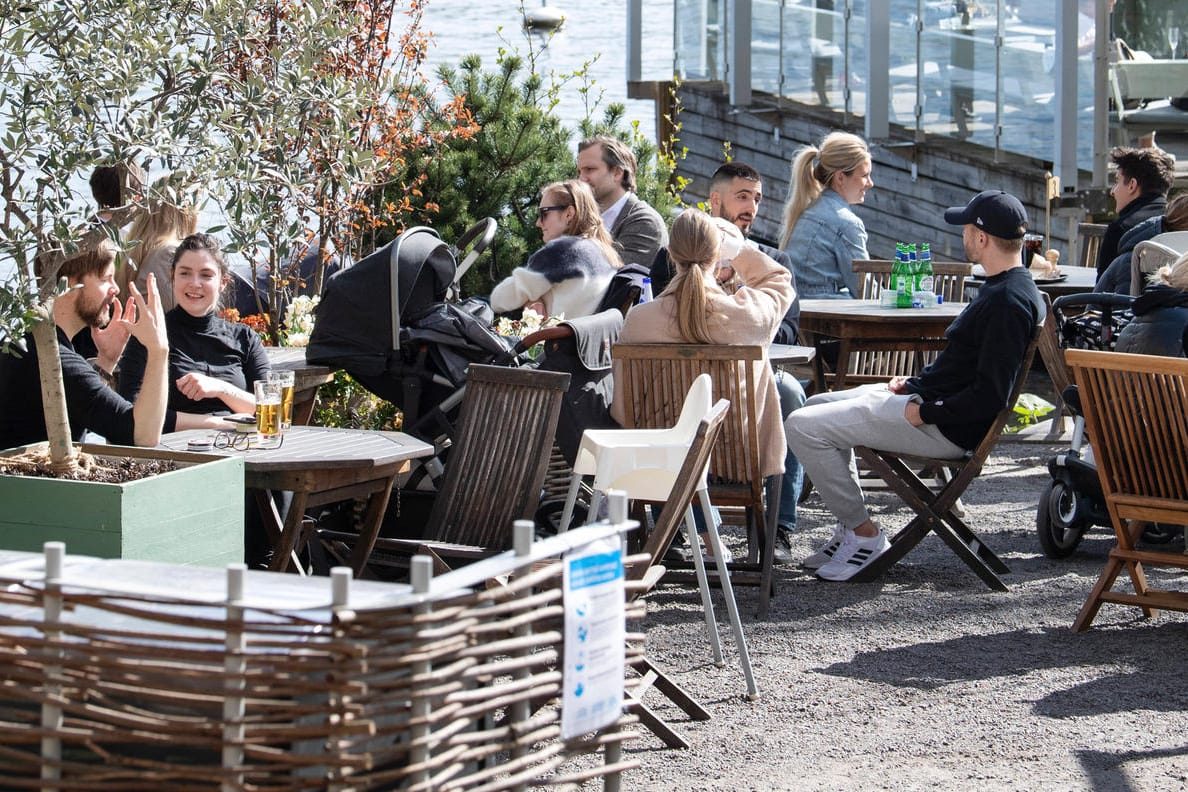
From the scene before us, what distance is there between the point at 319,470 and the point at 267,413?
0.98 ft

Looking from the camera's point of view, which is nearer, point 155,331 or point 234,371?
point 155,331

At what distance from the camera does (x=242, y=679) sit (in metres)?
2.31

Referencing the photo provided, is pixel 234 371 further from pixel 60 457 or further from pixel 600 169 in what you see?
pixel 600 169

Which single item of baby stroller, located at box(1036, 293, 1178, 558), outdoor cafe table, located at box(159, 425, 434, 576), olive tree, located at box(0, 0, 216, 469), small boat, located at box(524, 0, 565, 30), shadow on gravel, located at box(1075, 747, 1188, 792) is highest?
small boat, located at box(524, 0, 565, 30)

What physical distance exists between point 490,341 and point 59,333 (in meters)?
1.63

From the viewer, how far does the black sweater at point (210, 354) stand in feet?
17.1

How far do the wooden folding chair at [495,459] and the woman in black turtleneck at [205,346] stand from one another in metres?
0.58

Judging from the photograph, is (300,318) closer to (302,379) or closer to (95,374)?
(302,379)

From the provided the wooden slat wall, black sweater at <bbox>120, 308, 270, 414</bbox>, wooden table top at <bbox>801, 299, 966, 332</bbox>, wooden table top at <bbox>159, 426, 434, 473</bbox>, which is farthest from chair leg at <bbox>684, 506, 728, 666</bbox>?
the wooden slat wall

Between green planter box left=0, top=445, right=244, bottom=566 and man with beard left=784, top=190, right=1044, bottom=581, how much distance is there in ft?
9.07

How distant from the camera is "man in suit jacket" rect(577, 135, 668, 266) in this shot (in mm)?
7574

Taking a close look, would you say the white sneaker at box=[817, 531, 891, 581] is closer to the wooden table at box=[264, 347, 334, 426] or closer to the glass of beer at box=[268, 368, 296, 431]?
the wooden table at box=[264, 347, 334, 426]

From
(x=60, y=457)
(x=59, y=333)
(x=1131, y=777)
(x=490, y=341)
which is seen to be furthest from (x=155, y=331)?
(x=1131, y=777)

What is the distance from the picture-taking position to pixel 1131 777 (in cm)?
397
